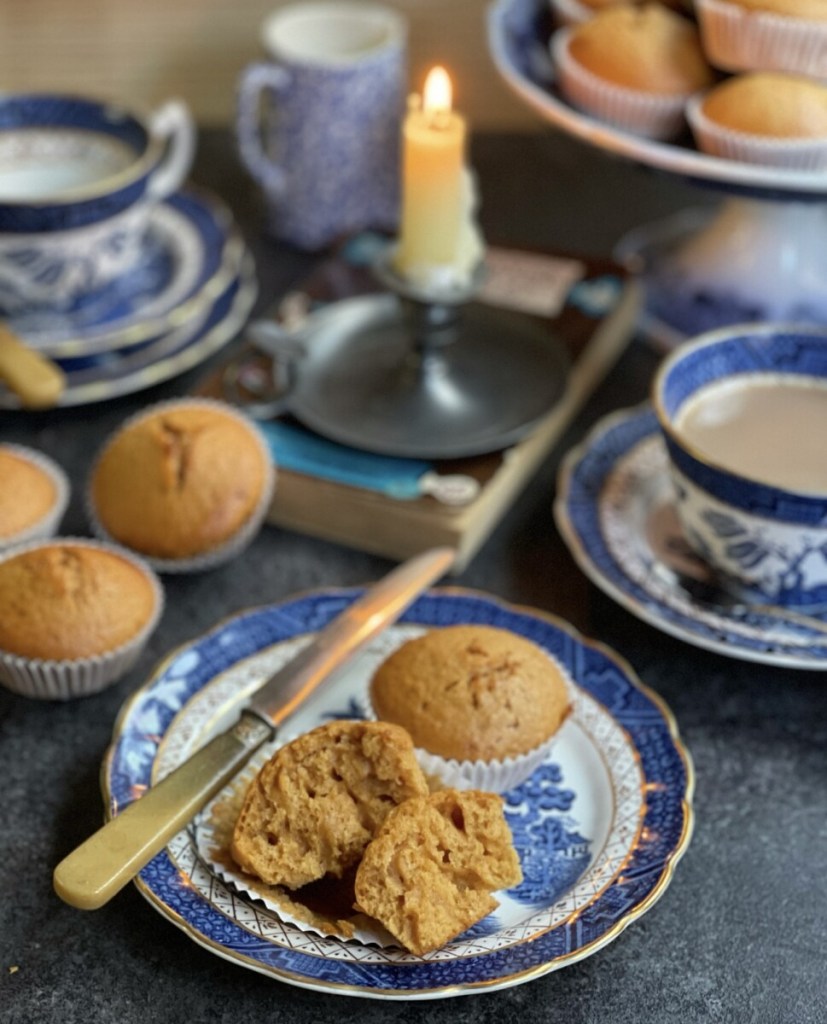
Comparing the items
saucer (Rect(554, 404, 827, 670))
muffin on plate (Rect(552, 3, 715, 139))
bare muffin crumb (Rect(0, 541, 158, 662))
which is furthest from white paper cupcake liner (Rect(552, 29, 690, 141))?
bare muffin crumb (Rect(0, 541, 158, 662))

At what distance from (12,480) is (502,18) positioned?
703 mm

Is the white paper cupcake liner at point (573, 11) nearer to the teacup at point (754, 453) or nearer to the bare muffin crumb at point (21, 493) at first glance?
the teacup at point (754, 453)

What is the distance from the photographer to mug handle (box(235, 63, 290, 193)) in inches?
54.5

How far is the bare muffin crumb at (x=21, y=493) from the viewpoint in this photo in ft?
3.19

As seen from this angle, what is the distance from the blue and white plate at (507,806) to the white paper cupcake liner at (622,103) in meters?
0.53

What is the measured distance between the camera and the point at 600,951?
0.75 meters

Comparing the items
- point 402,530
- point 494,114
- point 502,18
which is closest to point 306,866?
point 402,530

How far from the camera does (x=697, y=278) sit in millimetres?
1300

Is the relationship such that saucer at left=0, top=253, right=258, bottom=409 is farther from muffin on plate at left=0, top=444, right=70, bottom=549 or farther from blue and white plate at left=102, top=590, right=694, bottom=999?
blue and white plate at left=102, top=590, right=694, bottom=999

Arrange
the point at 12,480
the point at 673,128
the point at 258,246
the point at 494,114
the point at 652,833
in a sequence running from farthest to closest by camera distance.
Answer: the point at 494,114, the point at 258,246, the point at 673,128, the point at 12,480, the point at 652,833

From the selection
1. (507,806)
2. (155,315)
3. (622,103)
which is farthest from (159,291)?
(507,806)

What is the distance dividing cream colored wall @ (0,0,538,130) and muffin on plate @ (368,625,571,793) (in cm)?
107

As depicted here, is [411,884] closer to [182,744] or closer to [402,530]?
[182,744]

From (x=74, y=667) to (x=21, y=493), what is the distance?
0.60ft
